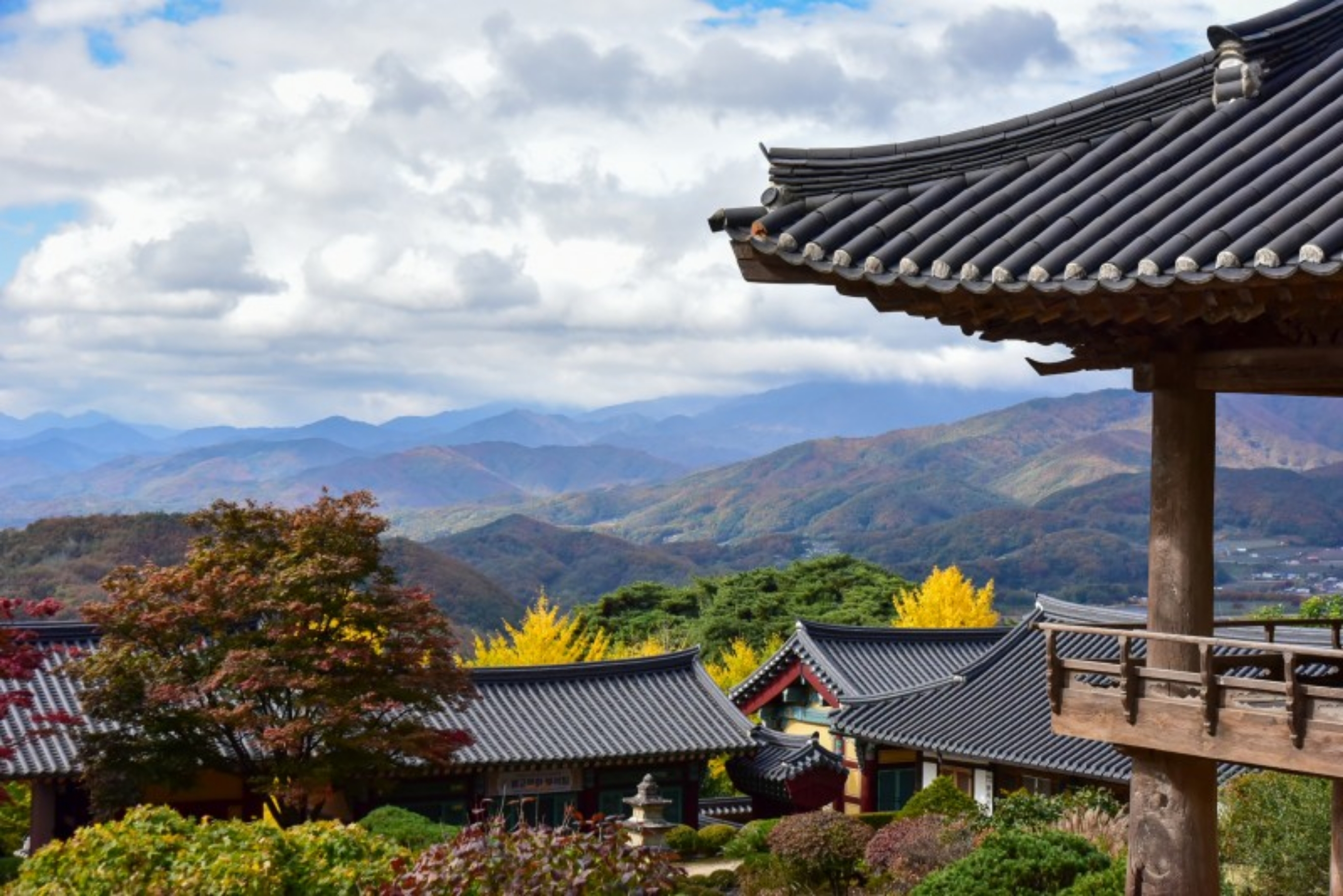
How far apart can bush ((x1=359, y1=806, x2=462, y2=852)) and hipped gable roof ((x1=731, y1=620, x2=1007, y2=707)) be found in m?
13.5

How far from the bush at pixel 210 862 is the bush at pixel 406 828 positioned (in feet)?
33.7

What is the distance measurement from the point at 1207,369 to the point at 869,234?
1389 millimetres

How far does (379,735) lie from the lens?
21344 millimetres

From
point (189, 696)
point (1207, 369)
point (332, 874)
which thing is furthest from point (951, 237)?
point (189, 696)

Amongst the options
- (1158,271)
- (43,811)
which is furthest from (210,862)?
(43,811)

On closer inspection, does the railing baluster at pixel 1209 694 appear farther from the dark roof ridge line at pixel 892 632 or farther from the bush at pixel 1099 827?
the dark roof ridge line at pixel 892 632

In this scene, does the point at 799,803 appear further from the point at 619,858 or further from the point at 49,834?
the point at 619,858

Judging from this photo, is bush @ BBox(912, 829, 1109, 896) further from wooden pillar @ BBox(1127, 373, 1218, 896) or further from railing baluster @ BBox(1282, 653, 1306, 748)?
railing baluster @ BBox(1282, 653, 1306, 748)

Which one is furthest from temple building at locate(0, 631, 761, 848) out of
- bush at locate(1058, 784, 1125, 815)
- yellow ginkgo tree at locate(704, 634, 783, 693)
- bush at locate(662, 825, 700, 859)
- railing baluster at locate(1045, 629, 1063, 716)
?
railing baluster at locate(1045, 629, 1063, 716)

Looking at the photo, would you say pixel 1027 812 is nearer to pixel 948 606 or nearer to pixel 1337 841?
pixel 1337 841

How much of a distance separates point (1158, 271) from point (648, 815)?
843 inches

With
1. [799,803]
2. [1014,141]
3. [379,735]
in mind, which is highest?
[1014,141]

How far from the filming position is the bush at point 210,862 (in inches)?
380

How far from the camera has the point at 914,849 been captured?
2078cm
